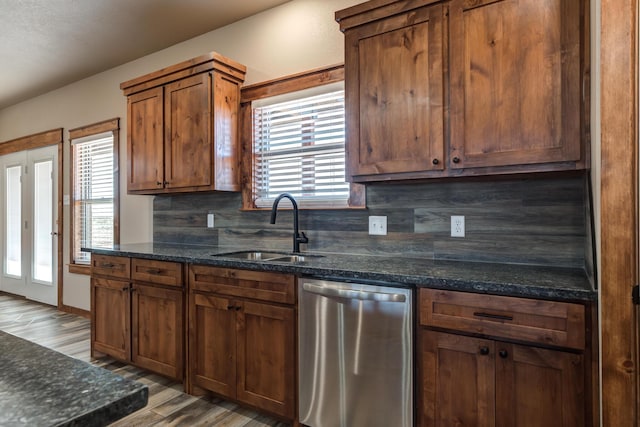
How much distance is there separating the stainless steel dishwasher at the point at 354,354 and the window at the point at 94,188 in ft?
9.97

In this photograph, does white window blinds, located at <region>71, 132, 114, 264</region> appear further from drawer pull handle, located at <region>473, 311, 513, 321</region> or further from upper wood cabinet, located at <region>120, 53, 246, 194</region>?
drawer pull handle, located at <region>473, 311, 513, 321</region>

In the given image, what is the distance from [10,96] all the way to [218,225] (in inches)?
160

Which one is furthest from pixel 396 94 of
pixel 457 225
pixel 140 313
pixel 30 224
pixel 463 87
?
pixel 30 224

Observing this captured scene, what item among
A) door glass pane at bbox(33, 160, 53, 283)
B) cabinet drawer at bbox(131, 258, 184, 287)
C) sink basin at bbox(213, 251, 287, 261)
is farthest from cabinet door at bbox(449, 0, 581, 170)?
door glass pane at bbox(33, 160, 53, 283)

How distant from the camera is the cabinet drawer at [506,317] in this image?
138cm

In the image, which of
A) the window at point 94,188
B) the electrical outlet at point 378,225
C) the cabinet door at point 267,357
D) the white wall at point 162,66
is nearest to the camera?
the cabinet door at point 267,357

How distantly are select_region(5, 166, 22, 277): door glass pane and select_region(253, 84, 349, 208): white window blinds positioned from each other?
4454 millimetres

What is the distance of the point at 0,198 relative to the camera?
5789 millimetres

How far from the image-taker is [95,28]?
3271mm

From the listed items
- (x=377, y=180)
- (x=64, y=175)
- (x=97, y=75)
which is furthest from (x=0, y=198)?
(x=377, y=180)

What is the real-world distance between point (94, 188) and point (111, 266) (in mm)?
1871

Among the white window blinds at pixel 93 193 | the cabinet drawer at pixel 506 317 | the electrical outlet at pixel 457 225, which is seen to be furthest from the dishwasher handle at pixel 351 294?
the white window blinds at pixel 93 193

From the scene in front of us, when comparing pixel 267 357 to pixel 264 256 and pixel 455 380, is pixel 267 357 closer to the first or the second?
pixel 264 256

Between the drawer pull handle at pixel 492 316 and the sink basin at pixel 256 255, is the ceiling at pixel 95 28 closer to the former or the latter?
the sink basin at pixel 256 255
